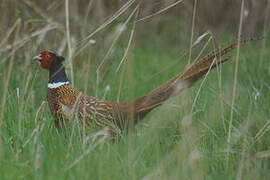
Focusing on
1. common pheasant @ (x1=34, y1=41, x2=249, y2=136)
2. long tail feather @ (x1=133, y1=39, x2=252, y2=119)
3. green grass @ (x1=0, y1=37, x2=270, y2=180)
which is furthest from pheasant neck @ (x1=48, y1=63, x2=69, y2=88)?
long tail feather @ (x1=133, y1=39, x2=252, y2=119)

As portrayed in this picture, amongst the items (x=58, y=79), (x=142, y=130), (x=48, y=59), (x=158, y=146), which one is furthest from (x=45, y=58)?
(x=158, y=146)

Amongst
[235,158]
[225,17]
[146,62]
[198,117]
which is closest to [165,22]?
[225,17]

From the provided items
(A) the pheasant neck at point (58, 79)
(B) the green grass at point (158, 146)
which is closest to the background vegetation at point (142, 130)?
(B) the green grass at point (158, 146)

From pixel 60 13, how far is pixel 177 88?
173 inches

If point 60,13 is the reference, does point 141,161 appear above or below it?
below

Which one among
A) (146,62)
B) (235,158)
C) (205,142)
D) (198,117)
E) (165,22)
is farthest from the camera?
(165,22)

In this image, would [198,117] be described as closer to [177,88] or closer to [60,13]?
[177,88]

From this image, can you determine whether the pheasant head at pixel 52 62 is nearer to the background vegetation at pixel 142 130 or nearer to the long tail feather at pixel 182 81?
the background vegetation at pixel 142 130

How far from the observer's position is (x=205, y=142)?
14.3 feet

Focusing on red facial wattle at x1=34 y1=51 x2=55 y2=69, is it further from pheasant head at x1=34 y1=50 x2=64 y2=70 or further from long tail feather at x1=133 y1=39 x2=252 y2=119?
long tail feather at x1=133 y1=39 x2=252 y2=119

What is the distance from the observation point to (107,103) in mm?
5082

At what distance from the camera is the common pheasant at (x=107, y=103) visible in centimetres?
435

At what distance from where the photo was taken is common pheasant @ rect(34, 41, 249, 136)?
4.35 m

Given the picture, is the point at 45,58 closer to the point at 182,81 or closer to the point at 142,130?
the point at 142,130
